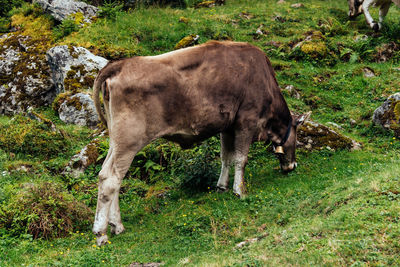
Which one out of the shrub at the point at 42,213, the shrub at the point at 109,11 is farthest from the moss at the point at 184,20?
the shrub at the point at 42,213

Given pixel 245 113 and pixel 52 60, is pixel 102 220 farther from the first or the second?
pixel 52 60

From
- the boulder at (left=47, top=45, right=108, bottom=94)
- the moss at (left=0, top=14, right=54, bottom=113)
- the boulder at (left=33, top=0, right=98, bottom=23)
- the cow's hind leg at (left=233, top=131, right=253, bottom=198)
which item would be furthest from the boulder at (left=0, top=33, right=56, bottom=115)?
the cow's hind leg at (left=233, top=131, right=253, bottom=198)

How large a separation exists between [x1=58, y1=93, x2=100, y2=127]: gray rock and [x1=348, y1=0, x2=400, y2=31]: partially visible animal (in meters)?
13.8

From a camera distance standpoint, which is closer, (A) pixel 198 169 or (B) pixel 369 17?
(A) pixel 198 169

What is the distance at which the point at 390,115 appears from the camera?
11.8 meters

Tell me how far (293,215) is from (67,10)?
14989mm

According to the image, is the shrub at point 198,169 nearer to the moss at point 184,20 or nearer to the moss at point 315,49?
the moss at point 315,49

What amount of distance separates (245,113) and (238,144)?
76cm

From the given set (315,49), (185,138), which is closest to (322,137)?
(185,138)

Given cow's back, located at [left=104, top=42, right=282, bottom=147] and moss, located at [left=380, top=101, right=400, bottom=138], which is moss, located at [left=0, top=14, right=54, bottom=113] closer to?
cow's back, located at [left=104, top=42, right=282, bottom=147]

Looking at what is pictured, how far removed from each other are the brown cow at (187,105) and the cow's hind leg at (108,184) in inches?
0.7

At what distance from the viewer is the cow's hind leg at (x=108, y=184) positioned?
25.0 ft

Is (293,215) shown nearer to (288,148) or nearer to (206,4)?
(288,148)

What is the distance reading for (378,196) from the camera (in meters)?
6.73
